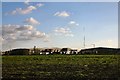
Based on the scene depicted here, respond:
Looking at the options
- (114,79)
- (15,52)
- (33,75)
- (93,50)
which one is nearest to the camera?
(114,79)

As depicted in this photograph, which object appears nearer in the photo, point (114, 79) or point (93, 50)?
point (114, 79)

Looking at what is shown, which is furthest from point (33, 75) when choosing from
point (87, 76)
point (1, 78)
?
point (87, 76)

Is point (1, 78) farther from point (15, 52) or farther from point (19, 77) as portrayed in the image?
point (15, 52)

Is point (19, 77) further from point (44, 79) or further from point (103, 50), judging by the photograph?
point (103, 50)

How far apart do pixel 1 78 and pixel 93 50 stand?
6976 cm

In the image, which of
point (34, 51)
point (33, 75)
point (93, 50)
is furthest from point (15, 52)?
point (33, 75)

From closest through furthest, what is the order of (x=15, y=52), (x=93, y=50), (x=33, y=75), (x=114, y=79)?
(x=114, y=79) < (x=33, y=75) < (x=15, y=52) < (x=93, y=50)

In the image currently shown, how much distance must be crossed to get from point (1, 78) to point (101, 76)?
6.17m

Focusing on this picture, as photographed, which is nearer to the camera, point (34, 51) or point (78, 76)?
point (78, 76)

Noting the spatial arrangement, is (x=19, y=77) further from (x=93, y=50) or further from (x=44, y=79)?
(x=93, y=50)

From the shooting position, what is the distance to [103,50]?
79.5 m

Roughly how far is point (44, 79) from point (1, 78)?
9.26 ft

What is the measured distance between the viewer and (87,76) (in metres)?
15.9

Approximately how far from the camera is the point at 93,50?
84.2 meters
